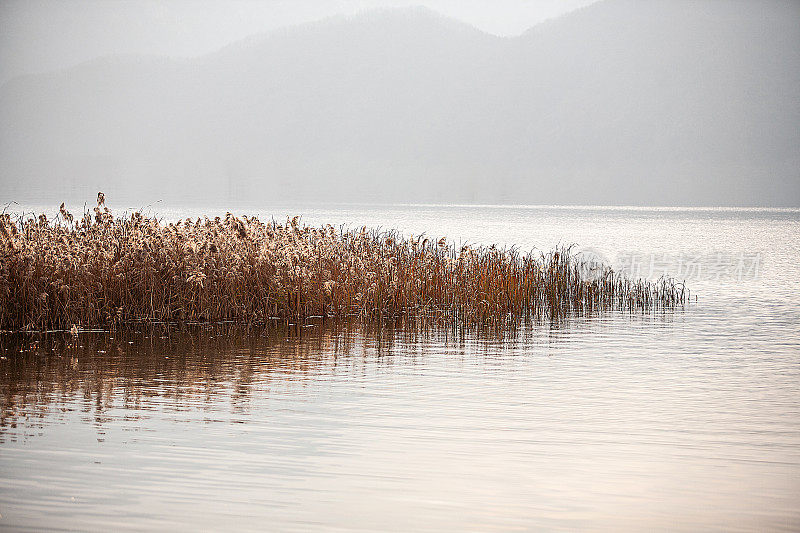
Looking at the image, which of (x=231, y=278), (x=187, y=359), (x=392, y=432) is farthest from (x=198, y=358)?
(x=392, y=432)

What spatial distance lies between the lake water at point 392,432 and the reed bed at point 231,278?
2.70 feet

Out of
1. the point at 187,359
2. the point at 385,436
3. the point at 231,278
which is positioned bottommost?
the point at 385,436

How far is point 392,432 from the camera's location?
32.2ft

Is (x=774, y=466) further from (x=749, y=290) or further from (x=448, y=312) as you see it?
(x=749, y=290)

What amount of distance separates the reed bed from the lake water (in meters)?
0.82

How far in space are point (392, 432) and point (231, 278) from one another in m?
8.26

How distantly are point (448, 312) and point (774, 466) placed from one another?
11.0 m

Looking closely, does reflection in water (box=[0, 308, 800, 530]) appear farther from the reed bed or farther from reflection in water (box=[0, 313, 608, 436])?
the reed bed

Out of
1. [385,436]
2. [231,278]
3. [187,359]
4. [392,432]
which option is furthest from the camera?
[231,278]

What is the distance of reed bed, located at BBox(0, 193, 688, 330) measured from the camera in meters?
16.2

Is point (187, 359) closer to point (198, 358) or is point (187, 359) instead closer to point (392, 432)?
point (198, 358)

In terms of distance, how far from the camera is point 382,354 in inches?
583

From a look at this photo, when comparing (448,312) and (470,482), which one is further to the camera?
(448,312)

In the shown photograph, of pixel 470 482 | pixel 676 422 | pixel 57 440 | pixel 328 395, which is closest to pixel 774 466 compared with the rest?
pixel 676 422
